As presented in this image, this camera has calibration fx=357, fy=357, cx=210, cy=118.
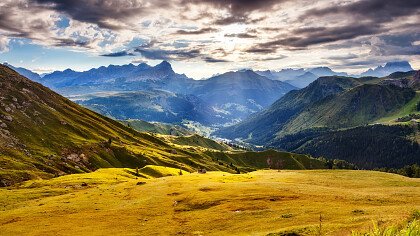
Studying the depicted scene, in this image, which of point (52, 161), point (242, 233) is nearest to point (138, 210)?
point (242, 233)

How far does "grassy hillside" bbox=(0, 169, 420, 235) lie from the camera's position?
49.3m

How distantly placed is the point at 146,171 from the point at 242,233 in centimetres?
13366

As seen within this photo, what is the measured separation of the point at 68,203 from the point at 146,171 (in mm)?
87613

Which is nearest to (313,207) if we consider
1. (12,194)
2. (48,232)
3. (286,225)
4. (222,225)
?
(286,225)

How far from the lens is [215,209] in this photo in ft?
222

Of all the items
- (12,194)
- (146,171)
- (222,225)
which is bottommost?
(146,171)

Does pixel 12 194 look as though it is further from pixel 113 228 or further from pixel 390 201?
pixel 390 201

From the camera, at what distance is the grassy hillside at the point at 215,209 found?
4934cm

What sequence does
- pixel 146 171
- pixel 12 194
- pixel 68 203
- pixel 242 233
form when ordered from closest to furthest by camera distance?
pixel 242 233 → pixel 68 203 → pixel 12 194 → pixel 146 171

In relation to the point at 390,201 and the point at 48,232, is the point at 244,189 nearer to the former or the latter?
the point at 390,201

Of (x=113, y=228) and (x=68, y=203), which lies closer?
(x=113, y=228)

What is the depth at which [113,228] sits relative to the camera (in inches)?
2486

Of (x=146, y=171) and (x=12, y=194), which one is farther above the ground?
(x=12, y=194)

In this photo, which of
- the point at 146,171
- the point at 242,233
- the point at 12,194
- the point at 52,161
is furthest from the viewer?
the point at 52,161
